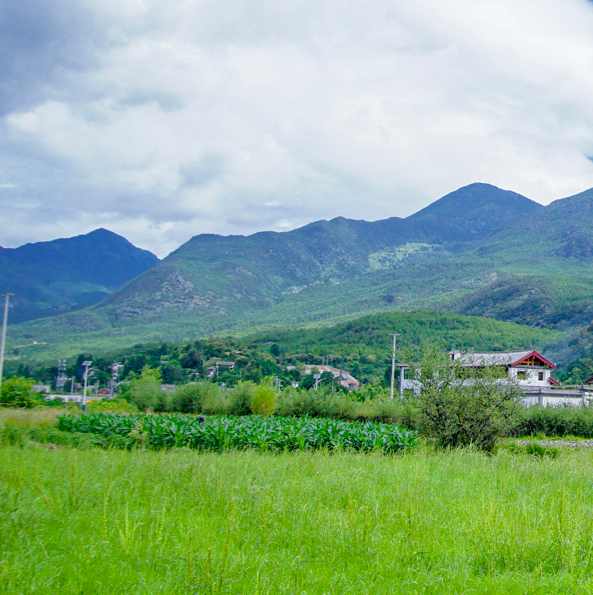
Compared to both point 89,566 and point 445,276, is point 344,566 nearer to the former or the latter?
point 89,566

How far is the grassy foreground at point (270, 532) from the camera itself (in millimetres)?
4016

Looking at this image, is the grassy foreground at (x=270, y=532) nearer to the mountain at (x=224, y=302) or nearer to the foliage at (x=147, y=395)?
the foliage at (x=147, y=395)

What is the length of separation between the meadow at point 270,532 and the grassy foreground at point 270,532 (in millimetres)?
18

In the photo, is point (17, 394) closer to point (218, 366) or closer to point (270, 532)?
point (270, 532)

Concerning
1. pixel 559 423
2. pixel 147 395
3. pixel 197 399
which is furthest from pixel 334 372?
pixel 559 423

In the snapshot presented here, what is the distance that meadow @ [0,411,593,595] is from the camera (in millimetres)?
4016

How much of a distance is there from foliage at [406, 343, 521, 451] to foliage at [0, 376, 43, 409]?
672 inches

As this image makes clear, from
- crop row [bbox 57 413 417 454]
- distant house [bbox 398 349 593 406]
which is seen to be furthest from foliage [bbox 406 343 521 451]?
distant house [bbox 398 349 593 406]

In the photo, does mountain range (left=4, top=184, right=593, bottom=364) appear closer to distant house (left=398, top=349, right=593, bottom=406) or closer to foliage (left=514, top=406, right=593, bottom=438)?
distant house (left=398, top=349, right=593, bottom=406)

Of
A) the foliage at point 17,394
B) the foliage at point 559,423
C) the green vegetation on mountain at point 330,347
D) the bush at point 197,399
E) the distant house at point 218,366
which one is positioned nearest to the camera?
the foliage at point 17,394

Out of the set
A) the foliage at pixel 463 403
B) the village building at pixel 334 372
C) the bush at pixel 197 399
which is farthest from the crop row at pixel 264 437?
the village building at pixel 334 372

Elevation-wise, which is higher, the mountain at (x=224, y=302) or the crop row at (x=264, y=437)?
the mountain at (x=224, y=302)

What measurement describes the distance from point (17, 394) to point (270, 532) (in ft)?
66.8

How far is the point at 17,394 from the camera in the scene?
2139 centimetres
